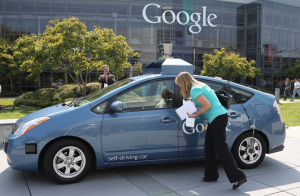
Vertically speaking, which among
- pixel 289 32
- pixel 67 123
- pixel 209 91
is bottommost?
pixel 67 123

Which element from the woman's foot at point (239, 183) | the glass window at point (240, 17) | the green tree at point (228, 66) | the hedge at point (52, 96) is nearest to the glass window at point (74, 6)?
the green tree at point (228, 66)

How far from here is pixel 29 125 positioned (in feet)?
13.9

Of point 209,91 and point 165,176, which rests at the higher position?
point 209,91

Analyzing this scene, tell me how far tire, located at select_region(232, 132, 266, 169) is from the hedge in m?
12.1

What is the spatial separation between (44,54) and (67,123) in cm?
1288

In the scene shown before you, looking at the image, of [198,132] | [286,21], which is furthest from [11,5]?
[198,132]

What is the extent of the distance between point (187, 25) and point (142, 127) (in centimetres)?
3300

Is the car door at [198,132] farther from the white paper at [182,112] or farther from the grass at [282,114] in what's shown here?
the grass at [282,114]

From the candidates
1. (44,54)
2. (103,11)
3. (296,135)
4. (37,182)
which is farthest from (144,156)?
(103,11)

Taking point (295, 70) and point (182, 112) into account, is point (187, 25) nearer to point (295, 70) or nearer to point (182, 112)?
point (295, 70)

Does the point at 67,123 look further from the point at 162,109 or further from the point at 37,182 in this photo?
the point at 162,109

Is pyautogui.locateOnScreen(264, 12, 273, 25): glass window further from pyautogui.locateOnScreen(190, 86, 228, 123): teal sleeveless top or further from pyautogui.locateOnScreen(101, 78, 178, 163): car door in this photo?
pyautogui.locateOnScreen(190, 86, 228, 123): teal sleeveless top

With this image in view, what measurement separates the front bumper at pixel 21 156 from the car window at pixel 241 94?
3.26m

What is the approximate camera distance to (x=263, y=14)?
36938mm
